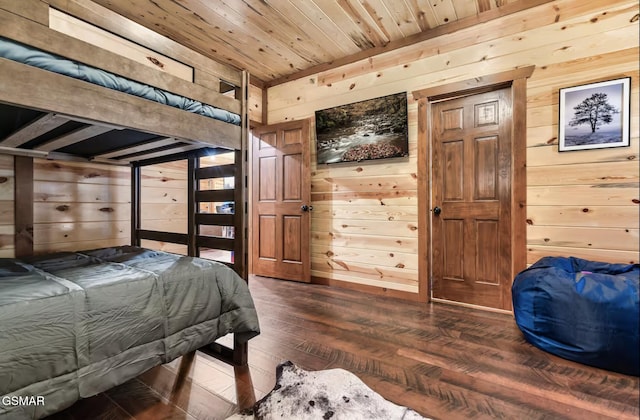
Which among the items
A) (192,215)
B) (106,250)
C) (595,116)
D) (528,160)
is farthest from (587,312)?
(106,250)

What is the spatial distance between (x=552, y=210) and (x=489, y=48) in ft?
8.13

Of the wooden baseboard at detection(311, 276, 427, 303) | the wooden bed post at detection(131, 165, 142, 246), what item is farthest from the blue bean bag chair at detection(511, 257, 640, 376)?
the wooden bed post at detection(131, 165, 142, 246)

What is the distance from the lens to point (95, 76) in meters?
1.04

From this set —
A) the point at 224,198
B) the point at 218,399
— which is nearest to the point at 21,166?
the point at 224,198

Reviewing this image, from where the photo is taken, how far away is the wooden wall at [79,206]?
1970 mm

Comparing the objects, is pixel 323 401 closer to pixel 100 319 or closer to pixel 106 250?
pixel 100 319

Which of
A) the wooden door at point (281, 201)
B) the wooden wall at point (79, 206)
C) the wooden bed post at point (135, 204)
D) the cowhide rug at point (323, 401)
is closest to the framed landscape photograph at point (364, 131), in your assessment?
the wooden door at point (281, 201)

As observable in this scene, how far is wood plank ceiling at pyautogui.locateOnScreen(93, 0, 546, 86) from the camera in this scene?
2.30 metres

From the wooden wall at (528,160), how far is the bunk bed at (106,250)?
1.28 meters

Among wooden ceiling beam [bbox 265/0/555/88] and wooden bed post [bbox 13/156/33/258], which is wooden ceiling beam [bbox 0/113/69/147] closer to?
wooden bed post [bbox 13/156/33/258]

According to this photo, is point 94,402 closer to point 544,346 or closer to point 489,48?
point 544,346

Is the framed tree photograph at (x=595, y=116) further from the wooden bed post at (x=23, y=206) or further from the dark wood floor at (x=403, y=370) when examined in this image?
the wooden bed post at (x=23, y=206)

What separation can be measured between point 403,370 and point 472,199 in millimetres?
1578

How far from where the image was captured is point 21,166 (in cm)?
185
